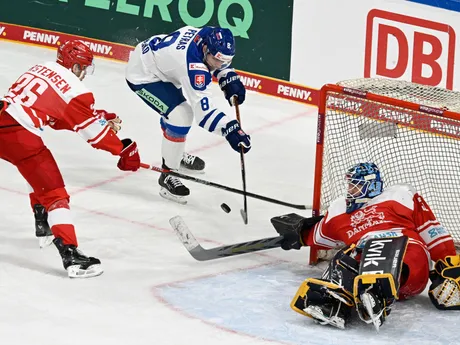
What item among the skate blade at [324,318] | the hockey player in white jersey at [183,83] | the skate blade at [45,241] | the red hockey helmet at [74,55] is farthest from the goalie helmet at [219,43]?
the skate blade at [324,318]

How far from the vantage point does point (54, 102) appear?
5.71 meters

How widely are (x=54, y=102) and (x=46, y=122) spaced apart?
140 mm

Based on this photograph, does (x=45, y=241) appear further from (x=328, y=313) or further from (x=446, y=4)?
(x=446, y=4)

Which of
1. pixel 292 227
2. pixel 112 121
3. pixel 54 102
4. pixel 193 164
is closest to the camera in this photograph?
pixel 54 102

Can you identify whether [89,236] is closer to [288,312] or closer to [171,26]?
[288,312]

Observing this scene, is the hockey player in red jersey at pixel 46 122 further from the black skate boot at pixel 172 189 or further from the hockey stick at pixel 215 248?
the black skate boot at pixel 172 189

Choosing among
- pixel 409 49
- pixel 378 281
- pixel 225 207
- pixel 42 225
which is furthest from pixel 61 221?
pixel 409 49

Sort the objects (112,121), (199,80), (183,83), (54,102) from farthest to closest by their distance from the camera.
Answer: (183,83), (199,80), (112,121), (54,102)

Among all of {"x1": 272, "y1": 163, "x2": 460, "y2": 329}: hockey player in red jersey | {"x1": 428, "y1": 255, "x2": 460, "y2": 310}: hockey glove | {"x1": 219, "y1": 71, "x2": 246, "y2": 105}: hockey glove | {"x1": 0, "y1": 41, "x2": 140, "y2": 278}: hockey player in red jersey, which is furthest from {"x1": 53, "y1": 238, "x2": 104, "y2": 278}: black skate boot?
{"x1": 219, "y1": 71, "x2": 246, "y2": 105}: hockey glove

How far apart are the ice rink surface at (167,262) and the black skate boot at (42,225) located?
0.19 feet

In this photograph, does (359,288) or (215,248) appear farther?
(215,248)

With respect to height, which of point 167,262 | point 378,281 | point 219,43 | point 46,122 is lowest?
point 167,262

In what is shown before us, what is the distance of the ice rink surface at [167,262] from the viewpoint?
5.22 metres

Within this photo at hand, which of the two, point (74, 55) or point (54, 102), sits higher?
point (74, 55)
